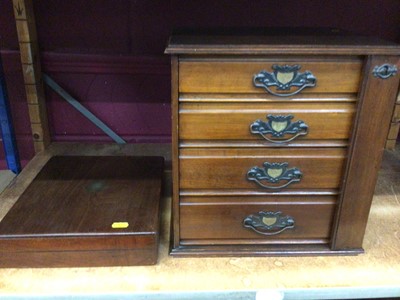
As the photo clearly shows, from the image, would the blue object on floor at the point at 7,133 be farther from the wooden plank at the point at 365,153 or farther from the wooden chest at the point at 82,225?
the wooden plank at the point at 365,153

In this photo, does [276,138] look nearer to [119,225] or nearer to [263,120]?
[263,120]

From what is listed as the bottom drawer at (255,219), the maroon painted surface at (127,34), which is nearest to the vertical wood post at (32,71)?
the maroon painted surface at (127,34)

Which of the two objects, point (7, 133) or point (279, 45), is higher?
point (279, 45)

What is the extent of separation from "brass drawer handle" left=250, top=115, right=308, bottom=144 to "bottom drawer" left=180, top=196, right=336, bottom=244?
0.13 metres

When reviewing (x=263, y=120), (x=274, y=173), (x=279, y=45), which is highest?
(x=279, y=45)

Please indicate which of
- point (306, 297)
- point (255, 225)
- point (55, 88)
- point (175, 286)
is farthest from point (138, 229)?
point (55, 88)

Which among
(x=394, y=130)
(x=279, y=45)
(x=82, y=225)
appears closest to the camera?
(x=279, y=45)

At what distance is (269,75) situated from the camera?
62 centimetres

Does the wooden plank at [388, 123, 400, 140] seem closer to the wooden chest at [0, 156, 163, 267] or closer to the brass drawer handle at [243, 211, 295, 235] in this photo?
the brass drawer handle at [243, 211, 295, 235]

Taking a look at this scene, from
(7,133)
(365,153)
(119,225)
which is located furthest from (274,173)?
(7,133)

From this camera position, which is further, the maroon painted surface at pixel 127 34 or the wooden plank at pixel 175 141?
the maroon painted surface at pixel 127 34

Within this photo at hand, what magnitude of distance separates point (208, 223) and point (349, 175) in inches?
10.8

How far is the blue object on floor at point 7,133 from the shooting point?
113 centimetres

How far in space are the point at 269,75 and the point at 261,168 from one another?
6.7 inches
